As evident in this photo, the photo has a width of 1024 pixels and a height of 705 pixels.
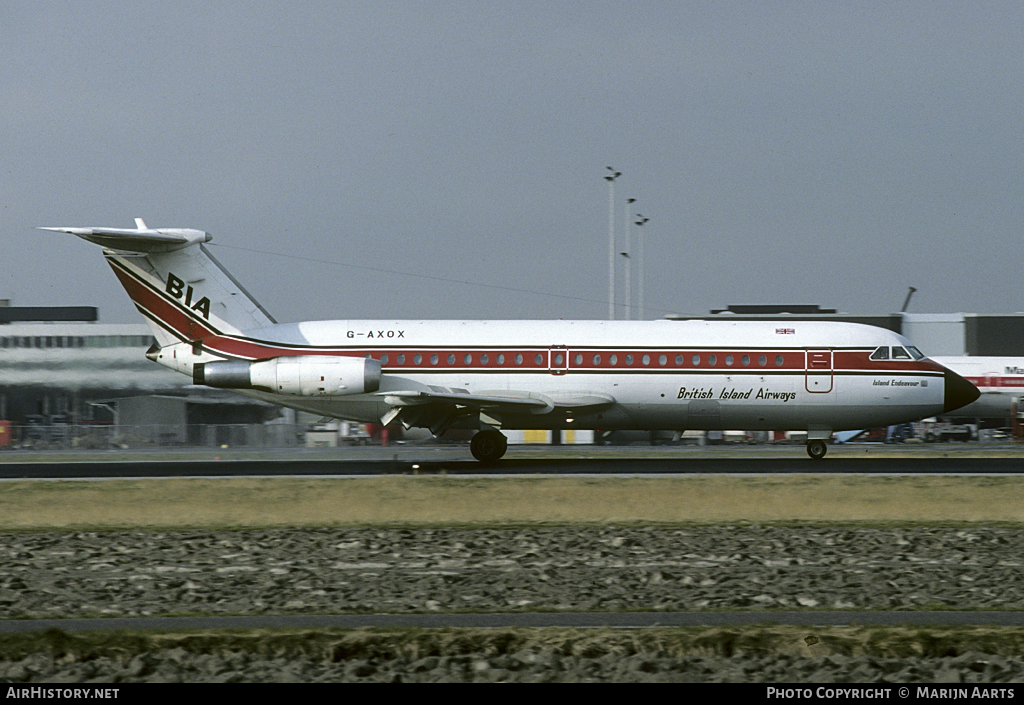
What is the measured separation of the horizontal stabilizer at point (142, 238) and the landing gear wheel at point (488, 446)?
9.81 m

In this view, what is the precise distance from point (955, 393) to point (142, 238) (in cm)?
2356

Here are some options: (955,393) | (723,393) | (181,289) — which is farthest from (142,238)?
(955,393)

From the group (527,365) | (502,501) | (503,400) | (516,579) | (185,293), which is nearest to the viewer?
(516,579)

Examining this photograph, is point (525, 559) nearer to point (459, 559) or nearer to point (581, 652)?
Result: point (459, 559)

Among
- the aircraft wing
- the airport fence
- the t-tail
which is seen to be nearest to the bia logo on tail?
the t-tail

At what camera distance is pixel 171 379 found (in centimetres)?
4475

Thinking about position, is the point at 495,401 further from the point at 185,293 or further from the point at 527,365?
the point at 185,293

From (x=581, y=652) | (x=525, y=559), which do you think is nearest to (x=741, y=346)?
(x=525, y=559)

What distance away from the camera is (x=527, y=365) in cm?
2927

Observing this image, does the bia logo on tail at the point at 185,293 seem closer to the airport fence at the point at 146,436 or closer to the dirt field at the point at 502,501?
the dirt field at the point at 502,501

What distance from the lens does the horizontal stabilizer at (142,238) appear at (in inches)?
1123

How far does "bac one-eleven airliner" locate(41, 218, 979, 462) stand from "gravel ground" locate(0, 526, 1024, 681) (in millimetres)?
12078

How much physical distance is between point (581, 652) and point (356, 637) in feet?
6.48

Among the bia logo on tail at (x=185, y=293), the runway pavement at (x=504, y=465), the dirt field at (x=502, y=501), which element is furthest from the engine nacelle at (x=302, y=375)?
the dirt field at (x=502, y=501)
